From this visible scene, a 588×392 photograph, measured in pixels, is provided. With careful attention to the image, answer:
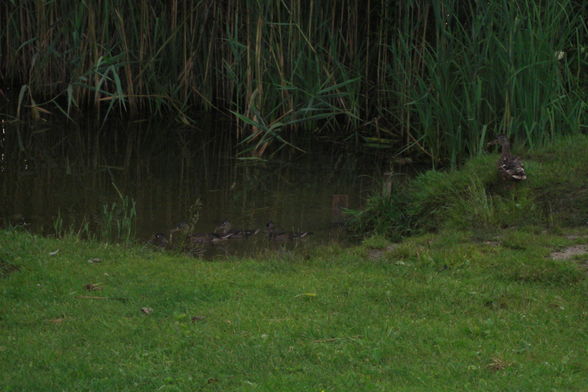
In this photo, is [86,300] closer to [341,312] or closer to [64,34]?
[341,312]

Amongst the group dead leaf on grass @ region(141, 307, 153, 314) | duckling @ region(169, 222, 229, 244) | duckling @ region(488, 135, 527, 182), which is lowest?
duckling @ region(169, 222, 229, 244)

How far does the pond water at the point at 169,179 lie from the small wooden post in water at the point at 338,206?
18mm

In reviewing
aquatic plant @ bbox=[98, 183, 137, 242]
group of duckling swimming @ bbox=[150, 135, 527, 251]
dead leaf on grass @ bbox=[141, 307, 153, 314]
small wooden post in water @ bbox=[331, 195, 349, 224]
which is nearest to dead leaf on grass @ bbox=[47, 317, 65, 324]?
dead leaf on grass @ bbox=[141, 307, 153, 314]

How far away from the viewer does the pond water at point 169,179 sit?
8.35m

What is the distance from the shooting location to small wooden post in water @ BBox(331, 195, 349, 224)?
331 inches

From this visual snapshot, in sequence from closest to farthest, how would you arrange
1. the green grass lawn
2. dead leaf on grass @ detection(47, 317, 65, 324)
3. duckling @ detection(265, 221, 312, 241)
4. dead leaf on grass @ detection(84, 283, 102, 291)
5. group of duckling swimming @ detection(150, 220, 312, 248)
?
the green grass lawn < dead leaf on grass @ detection(47, 317, 65, 324) < dead leaf on grass @ detection(84, 283, 102, 291) < group of duckling swimming @ detection(150, 220, 312, 248) < duckling @ detection(265, 221, 312, 241)

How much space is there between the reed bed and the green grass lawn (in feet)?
8.95

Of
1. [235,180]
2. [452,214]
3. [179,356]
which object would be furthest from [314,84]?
[179,356]

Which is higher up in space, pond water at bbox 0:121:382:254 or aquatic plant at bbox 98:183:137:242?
aquatic plant at bbox 98:183:137:242

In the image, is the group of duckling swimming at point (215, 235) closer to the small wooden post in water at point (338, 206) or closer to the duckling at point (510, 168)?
the small wooden post in water at point (338, 206)

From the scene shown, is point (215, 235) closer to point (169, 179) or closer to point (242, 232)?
point (242, 232)

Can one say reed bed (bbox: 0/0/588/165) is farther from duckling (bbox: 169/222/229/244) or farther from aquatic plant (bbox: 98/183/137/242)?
duckling (bbox: 169/222/229/244)

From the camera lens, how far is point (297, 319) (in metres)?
5.06

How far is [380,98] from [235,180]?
8.59 ft
